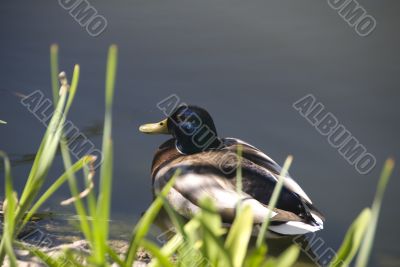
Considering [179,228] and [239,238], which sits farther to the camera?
[179,228]

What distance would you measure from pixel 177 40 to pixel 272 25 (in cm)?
85

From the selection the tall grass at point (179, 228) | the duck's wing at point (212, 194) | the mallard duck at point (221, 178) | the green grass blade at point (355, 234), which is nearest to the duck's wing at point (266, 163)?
the mallard duck at point (221, 178)

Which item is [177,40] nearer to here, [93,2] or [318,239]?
[93,2]

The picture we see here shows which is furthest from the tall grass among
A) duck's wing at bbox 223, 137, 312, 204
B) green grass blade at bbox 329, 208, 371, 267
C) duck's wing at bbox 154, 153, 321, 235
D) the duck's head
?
the duck's head

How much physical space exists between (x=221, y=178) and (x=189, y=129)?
2.51 ft

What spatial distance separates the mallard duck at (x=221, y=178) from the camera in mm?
3887

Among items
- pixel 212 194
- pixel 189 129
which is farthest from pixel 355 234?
pixel 189 129

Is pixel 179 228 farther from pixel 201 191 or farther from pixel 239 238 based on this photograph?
pixel 201 191

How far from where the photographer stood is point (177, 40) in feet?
19.4

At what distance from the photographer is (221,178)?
13.4 feet

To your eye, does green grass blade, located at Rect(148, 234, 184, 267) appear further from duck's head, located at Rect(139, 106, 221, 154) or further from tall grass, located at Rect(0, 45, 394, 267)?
duck's head, located at Rect(139, 106, 221, 154)

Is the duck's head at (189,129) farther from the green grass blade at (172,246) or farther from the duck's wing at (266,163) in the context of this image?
the green grass blade at (172,246)

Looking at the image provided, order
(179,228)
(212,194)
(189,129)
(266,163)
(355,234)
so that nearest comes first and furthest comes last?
(355,234), (179,228), (212,194), (266,163), (189,129)

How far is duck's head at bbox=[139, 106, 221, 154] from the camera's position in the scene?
4.61 meters
